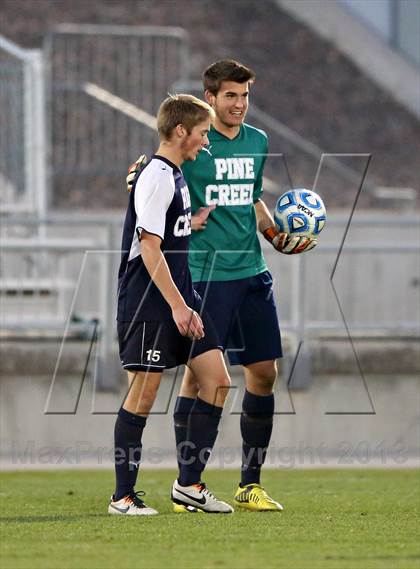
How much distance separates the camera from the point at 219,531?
23.0 ft

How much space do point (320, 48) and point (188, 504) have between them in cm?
1616

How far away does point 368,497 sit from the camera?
29.4ft

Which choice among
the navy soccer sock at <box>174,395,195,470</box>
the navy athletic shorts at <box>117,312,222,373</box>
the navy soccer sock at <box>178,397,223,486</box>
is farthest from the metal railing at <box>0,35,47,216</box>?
the navy athletic shorts at <box>117,312,222,373</box>

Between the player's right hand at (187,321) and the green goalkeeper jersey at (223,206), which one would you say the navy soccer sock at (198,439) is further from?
the green goalkeeper jersey at (223,206)

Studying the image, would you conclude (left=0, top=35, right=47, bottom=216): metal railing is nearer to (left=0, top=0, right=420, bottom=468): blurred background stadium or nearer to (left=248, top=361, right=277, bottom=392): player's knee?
(left=0, top=0, right=420, bottom=468): blurred background stadium

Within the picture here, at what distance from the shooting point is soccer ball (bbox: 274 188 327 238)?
8203mm

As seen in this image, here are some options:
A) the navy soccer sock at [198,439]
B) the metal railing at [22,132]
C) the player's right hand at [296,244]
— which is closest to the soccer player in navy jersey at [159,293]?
the navy soccer sock at [198,439]

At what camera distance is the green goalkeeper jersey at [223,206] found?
7922mm

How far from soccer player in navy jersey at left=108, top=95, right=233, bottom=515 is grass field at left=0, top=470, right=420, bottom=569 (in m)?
0.43

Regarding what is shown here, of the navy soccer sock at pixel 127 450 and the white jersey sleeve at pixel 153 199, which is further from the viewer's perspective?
the navy soccer sock at pixel 127 450

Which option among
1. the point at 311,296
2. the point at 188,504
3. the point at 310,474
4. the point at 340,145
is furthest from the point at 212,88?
the point at 340,145

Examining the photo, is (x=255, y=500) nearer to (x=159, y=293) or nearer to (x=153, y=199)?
(x=159, y=293)

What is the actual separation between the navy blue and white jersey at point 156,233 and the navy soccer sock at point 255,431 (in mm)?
823

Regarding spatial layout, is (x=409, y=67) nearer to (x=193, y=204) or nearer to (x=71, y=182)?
(x=71, y=182)
